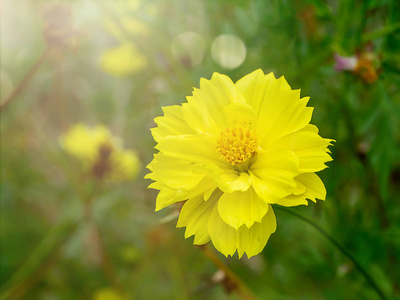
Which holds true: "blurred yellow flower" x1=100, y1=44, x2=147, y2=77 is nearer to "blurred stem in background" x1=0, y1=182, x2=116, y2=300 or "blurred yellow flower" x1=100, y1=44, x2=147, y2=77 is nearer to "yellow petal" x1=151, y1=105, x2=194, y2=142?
"blurred stem in background" x1=0, y1=182, x2=116, y2=300

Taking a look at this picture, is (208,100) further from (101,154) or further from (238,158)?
(101,154)

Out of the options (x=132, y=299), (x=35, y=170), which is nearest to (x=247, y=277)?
(x=132, y=299)

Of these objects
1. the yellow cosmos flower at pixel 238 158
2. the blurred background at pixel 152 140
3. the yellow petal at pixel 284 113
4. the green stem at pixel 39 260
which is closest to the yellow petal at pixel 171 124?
the yellow cosmos flower at pixel 238 158

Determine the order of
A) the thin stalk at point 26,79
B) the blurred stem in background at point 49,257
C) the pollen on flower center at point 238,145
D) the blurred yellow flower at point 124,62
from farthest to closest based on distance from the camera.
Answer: the blurred yellow flower at point 124,62 < the blurred stem in background at point 49,257 < the thin stalk at point 26,79 < the pollen on flower center at point 238,145

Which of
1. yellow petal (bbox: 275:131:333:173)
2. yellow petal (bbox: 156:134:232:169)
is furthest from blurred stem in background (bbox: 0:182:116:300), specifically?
yellow petal (bbox: 275:131:333:173)

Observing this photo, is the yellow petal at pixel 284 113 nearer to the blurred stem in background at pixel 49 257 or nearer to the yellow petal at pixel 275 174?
the yellow petal at pixel 275 174

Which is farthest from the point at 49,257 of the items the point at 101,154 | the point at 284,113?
the point at 284,113
